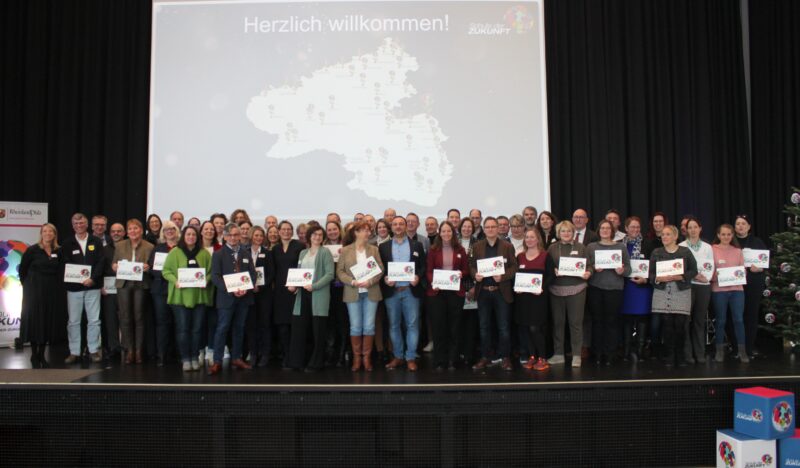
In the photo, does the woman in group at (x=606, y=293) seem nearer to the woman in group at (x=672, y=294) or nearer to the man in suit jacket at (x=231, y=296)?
the woman in group at (x=672, y=294)

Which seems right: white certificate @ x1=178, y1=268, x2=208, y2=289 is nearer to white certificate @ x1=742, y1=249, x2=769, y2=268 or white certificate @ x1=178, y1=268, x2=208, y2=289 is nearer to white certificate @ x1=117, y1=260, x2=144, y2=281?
white certificate @ x1=117, y1=260, x2=144, y2=281

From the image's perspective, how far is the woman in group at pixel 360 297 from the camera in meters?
5.32

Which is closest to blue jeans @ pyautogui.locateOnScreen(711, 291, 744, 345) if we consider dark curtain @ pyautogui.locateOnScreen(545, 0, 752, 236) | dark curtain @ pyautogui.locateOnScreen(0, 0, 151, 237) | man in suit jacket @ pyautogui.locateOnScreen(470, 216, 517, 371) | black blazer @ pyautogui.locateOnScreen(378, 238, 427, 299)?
man in suit jacket @ pyautogui.locateOnScreen(470, 216, 517, 371)

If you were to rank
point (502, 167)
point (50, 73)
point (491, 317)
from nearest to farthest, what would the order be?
point (491, 317)
point (502, 167)
point (50, 73)

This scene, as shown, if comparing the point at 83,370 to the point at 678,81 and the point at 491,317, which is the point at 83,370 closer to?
the point at 491,317

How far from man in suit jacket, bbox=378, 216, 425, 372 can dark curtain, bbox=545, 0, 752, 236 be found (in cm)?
361

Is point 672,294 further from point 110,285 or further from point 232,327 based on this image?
point 110,285

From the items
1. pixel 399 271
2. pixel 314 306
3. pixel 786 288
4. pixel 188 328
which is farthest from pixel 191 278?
pixel 786 288

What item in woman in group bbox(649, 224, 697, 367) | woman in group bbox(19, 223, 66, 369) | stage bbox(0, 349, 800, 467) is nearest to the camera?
stage bbox(0, 349, 800, 467)

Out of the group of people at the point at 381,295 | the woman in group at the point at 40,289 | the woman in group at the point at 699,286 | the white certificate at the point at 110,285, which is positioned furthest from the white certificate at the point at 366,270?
the woman in group at the point at 40,289

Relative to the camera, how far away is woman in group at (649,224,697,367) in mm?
5434

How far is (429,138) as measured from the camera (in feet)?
25.4

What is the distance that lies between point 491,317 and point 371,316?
1287 millimetres

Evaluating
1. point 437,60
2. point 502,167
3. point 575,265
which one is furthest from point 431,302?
point 437,60
